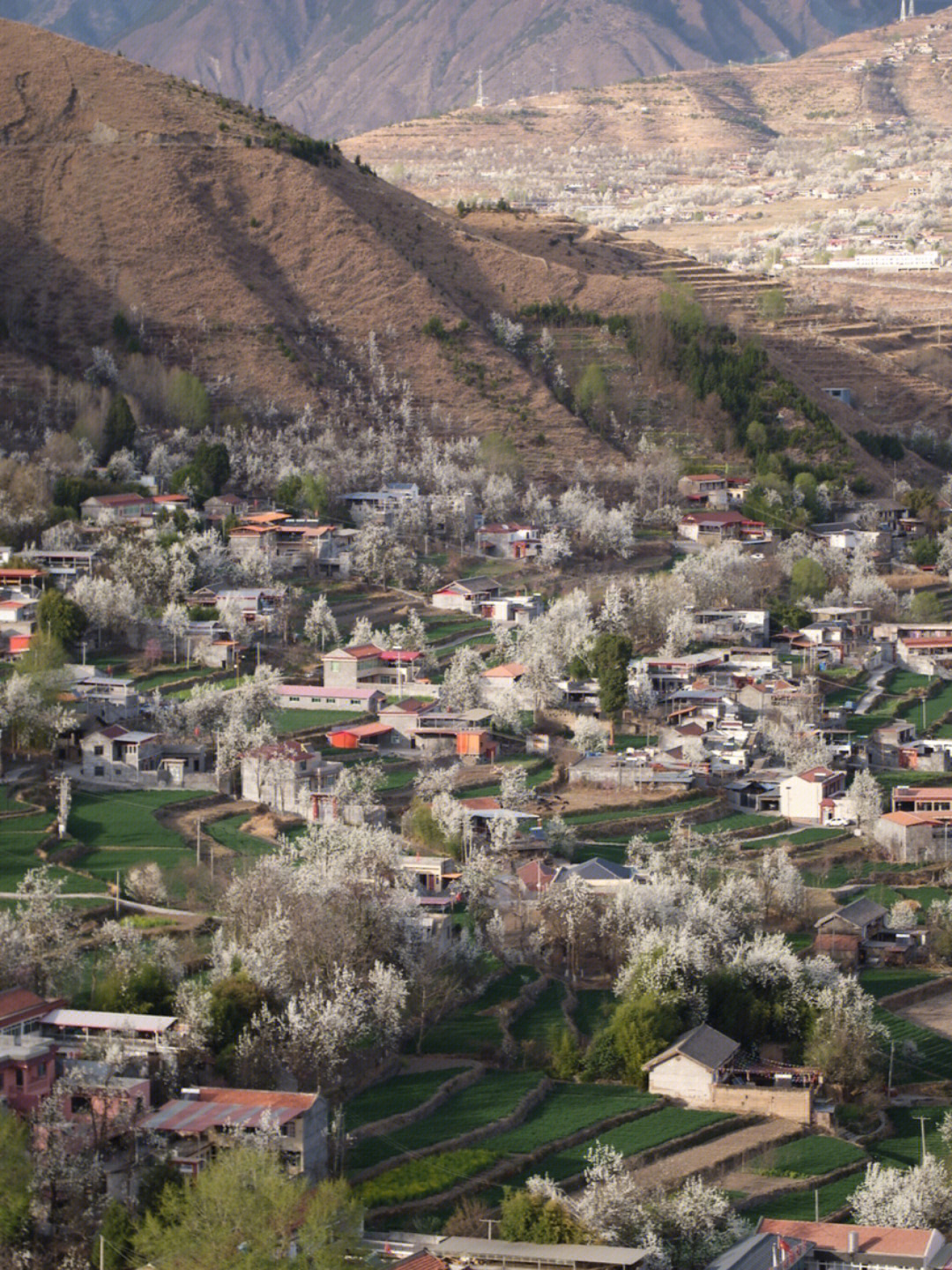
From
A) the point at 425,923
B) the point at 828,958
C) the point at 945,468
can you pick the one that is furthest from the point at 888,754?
the point at 945,468

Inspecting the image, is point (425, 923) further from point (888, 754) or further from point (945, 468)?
point (945, 468)

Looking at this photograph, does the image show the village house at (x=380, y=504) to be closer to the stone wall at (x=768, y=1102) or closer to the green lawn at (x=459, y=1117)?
Answer: the green lawn at (x=459, y=1117)

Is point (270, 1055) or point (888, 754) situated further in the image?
point (888, 754)

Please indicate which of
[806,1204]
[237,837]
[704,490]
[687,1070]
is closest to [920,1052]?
[687,1070]

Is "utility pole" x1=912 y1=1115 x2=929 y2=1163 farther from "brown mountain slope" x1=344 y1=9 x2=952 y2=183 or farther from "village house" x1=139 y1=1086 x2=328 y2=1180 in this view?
"brown mountain slope" x1=344 y1=9 x2=952 y2=183

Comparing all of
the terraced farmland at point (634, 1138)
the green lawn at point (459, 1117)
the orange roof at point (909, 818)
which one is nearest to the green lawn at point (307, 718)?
the orange roof at point (909, 818)

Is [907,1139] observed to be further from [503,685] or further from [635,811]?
[503,685]
